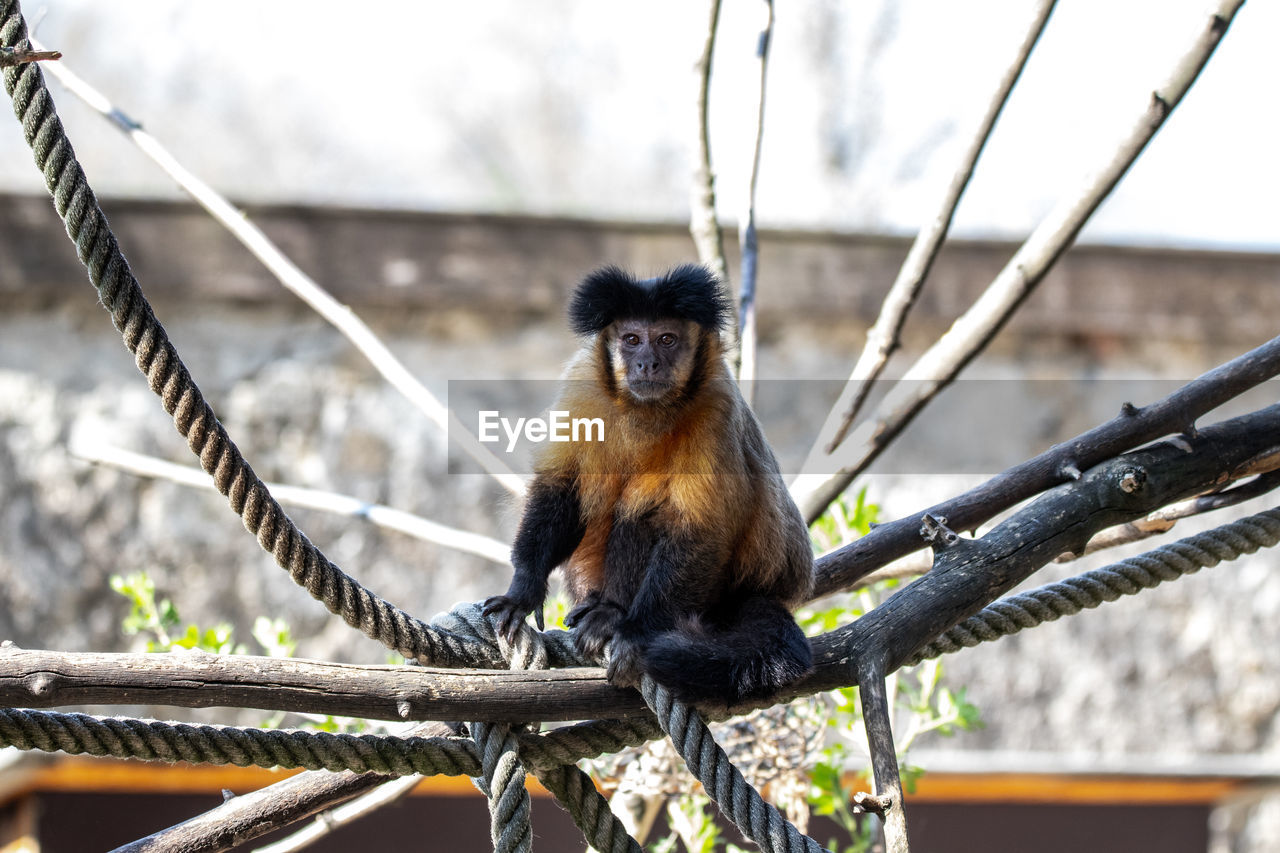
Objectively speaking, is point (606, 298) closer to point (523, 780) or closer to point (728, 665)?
point (728, 665)

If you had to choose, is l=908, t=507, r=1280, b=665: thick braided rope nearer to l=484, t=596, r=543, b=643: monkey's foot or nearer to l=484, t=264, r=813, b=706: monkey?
l=484, t=264, r=813, b=706: monkey

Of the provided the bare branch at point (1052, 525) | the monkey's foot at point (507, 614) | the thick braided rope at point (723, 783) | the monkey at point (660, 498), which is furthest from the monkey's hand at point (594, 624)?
the bare branch at point (1052, 525)

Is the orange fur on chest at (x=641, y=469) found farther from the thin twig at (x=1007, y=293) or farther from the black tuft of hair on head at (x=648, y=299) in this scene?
the thin twig at (x=1007, y=293)

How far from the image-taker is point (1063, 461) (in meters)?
2.55

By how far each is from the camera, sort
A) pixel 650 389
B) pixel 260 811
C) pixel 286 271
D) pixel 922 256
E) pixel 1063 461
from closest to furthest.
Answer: pixel 260 811 → pixel 1063 461 → pixel 650 389 → pixel 922 256 → pixel 286 271

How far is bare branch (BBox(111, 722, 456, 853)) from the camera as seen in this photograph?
1984 millimetres

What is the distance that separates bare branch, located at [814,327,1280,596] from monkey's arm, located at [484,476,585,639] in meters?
0.63

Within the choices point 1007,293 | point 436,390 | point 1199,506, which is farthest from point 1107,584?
point 436,390

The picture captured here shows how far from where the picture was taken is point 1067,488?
8.05 ft

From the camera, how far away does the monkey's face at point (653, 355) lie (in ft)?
8.77

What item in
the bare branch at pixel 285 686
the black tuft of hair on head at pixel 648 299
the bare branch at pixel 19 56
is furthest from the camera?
the black tuft of hair on head at pixel 648 299

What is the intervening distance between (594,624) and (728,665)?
35 centimetres

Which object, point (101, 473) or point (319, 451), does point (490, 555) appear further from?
point (101, 473)

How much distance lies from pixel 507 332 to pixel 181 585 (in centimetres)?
180
